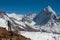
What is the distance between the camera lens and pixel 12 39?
47562mm

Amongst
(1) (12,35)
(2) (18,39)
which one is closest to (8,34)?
(1) (12,35)

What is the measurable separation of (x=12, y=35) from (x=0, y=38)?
5.30 m

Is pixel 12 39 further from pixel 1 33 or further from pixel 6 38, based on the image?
pixel 1 33

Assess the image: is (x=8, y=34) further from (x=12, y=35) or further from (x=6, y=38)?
(x=6, y=38)

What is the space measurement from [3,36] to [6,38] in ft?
6.55

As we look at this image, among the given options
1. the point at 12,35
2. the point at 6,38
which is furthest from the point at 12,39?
the point at 12,35

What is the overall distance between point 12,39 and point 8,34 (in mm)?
5167

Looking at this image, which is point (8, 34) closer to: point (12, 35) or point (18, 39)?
point (12, 35)

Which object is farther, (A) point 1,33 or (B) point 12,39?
(A) point 1,33

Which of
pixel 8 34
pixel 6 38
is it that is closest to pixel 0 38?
pixel 6 38

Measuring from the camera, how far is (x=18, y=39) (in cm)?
4919

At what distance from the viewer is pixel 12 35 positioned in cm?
5238

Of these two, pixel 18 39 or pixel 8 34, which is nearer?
pixel 18 39

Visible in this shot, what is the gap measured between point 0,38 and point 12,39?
2.74m
